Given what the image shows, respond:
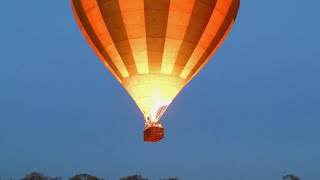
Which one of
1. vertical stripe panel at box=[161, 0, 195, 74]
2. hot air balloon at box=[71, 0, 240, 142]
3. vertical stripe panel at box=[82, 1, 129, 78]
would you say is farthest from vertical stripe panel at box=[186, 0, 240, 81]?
vertical stripe panel at box=[82, 1, 129, 78]

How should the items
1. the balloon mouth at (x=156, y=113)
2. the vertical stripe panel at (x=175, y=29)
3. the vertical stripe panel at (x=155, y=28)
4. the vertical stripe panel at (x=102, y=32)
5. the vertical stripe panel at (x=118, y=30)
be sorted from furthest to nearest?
the vertical stripe panel at (x=102, y=32) → the balloon mouth at (x=156, y=113) → the vertical stripe panel at (x=118, y=30) → the vertical stripe panel at (x=175, y=29) → the vertical stripe panel at (x=155, y=28)

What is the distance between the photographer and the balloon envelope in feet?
57.5

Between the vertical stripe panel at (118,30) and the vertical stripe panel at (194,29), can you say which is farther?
the vertical stripe panel at (194,29)

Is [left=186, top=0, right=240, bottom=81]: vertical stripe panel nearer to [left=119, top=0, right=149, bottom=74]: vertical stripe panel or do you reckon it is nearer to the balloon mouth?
the balloon mouth

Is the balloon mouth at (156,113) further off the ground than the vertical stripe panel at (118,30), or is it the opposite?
the vertical stripe panel at (118,30)

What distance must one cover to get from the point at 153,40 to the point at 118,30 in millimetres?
1247

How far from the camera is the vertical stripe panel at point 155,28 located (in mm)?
17391

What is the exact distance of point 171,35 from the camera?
17703 mm

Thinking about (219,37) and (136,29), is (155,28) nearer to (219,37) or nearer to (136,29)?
(136,29)

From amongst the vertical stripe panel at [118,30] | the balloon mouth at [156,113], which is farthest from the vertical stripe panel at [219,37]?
the vertical stripe panel at [118,30]

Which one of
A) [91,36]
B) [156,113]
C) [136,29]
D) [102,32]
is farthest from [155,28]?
[156,113]

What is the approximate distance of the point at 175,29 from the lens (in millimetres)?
17656

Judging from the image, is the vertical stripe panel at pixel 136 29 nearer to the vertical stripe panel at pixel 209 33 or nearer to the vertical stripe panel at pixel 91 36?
the vertical stripe panel at pixel 91 36

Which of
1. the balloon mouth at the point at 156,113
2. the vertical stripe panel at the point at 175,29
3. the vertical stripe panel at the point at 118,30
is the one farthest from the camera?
the balloon mouth at the point at 156,113
